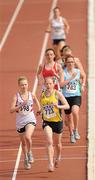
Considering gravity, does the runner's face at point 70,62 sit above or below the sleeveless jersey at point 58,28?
below

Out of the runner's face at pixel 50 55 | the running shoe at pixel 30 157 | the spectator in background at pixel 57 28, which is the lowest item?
the running shoe at pixel 30 157

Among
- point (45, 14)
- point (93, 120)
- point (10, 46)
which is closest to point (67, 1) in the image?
point (45, 14)

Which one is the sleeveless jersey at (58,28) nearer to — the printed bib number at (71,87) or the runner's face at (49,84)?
the printed bib number at (71,87)

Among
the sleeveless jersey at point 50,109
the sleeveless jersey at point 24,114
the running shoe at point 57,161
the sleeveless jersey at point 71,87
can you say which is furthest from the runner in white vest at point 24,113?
the sleeveless jersey at point 71,87

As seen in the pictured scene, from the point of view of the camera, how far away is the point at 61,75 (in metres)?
15.7

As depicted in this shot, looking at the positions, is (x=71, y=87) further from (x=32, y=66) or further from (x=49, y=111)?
(x=32, y=66)

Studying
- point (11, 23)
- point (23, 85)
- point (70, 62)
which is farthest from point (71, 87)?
point (11, 23)

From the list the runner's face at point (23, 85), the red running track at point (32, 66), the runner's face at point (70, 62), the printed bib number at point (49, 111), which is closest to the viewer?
the runner's face at point (23, 85)

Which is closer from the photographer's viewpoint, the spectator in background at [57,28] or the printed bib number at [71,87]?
the printed bib number at [71,87]

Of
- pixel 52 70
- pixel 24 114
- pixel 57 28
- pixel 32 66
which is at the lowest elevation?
pixel 24 114

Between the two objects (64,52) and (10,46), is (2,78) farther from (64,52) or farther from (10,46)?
(64,52)

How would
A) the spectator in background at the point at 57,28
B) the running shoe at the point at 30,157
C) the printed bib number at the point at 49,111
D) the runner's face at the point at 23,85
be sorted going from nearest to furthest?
the runner's face at the point at 23,85 → the printed bib number at the point at 49,111 → the running shoe at the point at 30,157 → the spectator in background at the point at 57,28

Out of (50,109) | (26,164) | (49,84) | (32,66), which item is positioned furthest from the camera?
(32,66)

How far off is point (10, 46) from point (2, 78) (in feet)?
14.3
